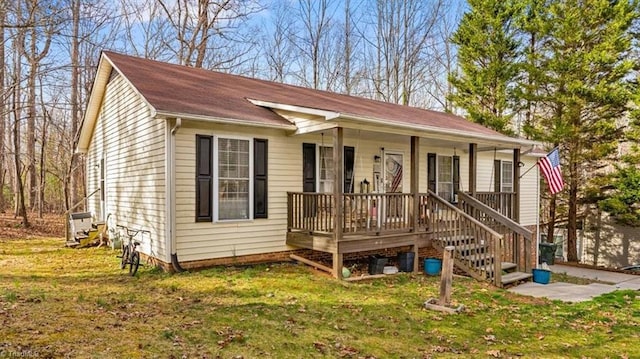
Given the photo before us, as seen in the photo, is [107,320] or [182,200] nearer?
[107,320]

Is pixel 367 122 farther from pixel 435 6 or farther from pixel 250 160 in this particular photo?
pixel 435 6

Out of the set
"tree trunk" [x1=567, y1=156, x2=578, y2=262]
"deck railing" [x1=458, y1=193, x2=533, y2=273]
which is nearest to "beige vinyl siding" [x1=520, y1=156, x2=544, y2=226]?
"tree trunk" [x1=567, y1=156, x2=578, y2=262]

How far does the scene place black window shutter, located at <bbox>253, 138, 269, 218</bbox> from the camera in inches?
347

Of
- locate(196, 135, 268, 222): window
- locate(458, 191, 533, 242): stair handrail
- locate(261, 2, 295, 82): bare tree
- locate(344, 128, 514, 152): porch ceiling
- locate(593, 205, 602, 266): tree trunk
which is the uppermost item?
locate(261, 2, 295, 82): bare tree

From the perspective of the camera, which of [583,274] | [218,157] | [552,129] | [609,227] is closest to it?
[218,157]

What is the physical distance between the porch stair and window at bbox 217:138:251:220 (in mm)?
4509

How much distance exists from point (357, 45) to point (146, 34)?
12.3m

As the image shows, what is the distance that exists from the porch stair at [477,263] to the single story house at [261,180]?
1.4 inches

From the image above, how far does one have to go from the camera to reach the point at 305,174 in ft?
31.9

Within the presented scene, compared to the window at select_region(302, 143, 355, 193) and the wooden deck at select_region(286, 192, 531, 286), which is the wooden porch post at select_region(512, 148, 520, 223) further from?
the window at select_region(302, 143, 355, 193)

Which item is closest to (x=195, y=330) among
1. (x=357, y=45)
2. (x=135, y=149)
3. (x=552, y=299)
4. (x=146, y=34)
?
(x=135, y=149)

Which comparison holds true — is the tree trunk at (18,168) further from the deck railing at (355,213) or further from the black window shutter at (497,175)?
the black window shutter at (497,175)

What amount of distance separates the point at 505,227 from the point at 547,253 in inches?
257

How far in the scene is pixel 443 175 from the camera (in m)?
13.1
